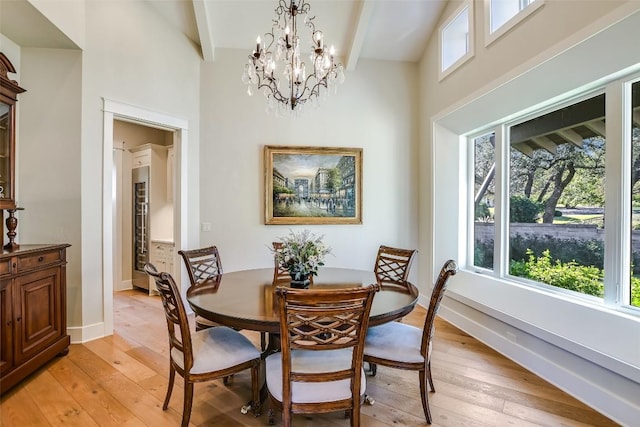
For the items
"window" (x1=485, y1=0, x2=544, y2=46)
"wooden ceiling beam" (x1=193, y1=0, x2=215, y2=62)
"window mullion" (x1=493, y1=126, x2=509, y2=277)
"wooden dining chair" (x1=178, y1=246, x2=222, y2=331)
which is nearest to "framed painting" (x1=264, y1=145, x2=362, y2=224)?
"wooden dining chair" (x1=178, y1=246, x2=222, y2=331)


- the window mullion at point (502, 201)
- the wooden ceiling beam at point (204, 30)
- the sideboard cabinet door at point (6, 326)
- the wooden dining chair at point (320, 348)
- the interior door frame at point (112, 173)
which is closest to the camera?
the wooden dining chair at point (320, 348)

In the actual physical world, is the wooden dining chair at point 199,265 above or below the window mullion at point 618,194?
below

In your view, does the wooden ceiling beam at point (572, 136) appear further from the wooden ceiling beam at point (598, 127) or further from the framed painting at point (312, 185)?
the framed painting at point (312, 185)

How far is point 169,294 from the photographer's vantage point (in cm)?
185

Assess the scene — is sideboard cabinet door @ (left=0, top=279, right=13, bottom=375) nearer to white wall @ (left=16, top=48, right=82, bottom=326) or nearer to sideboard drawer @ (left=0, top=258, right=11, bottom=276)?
sideboard drawer @ (left=0, top=258, right=11, bottom=276)

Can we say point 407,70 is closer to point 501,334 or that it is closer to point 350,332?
point 501,334

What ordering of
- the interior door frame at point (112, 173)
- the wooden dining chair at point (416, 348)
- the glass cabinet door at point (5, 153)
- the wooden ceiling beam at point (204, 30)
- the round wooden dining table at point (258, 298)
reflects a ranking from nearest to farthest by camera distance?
the round wooden dining table at point (258, 298)
the wooden dining chair at point (416, 348)
the glass cabinet door at point (5, 153)
the interior door frame at point (112, 173)
the wooden ceiling beam at point (204, 30)

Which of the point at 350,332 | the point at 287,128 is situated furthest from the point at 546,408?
the point at 287,128

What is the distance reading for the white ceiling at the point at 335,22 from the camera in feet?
12.7

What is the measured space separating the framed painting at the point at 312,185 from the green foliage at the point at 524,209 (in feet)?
6.03

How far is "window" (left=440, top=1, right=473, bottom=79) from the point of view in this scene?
3435 millimetres

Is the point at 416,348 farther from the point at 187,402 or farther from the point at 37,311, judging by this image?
the point at 37,311

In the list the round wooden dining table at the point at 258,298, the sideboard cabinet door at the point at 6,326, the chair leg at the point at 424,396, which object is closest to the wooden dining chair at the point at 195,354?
the round wooden dining table at the point at 258,298

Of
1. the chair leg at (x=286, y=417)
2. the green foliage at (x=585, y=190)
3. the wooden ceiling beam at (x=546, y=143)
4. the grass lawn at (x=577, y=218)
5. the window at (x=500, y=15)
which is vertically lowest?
the chair leg at (x=286, y=417)
